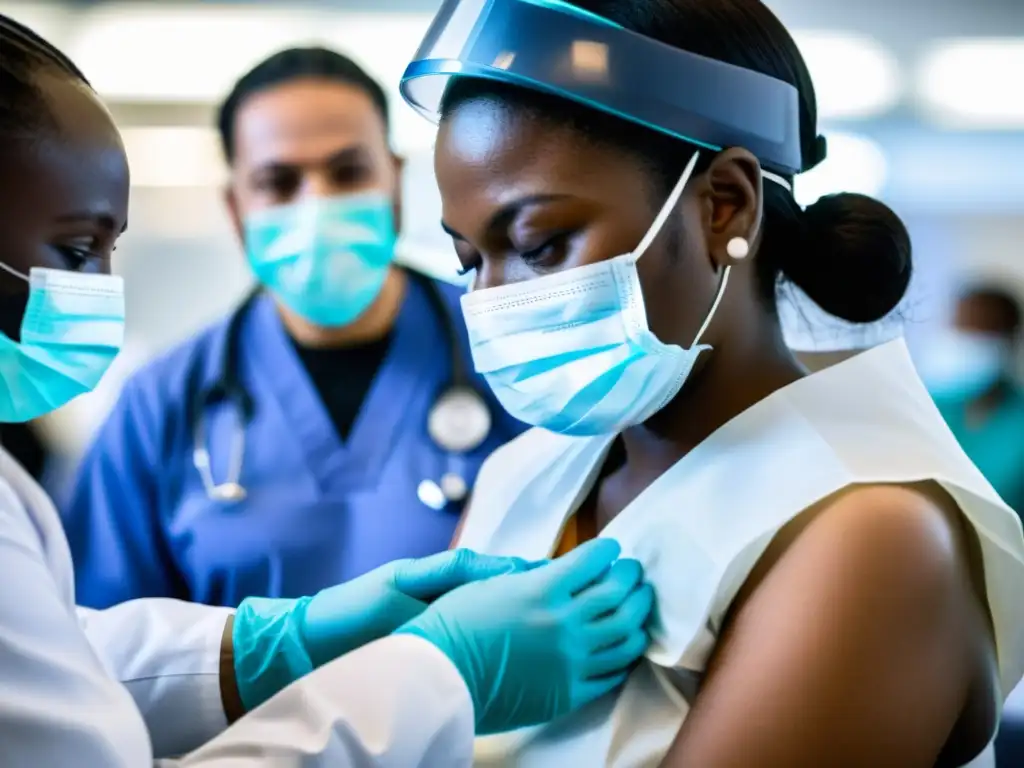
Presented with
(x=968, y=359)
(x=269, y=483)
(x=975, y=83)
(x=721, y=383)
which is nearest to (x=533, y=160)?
(x=721, y=383)

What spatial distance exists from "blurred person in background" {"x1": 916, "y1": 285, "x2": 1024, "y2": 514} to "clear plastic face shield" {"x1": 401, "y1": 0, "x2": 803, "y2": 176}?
66 cm

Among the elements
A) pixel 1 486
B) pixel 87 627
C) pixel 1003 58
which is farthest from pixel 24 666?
pixel 1003 58

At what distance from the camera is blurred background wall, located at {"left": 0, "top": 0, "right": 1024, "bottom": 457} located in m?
1.22

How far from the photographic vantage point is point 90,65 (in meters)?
1.22

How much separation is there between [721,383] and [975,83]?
28.1 inches

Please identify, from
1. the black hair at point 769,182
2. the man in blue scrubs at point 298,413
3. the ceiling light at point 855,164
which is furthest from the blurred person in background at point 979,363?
the man in blue scrubs at point 298,413

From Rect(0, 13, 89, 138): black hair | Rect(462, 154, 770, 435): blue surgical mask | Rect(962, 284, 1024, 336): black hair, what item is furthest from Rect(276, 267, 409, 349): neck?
Rect(962, 284, 1024, 336): black hair

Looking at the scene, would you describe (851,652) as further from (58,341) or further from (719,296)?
(58,341)

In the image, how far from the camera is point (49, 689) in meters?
0.72

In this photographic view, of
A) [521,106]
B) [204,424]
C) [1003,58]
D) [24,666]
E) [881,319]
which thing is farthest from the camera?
[1003,58]

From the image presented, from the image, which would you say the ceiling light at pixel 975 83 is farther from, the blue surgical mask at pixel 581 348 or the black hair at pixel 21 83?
the black hair at pixel 21 83

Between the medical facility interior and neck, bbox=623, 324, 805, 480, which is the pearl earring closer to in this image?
neck, bbox=623, 324, 805, 480

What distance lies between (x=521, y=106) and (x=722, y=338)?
28 cm

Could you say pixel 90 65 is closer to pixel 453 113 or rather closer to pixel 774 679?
pixel 453 113
